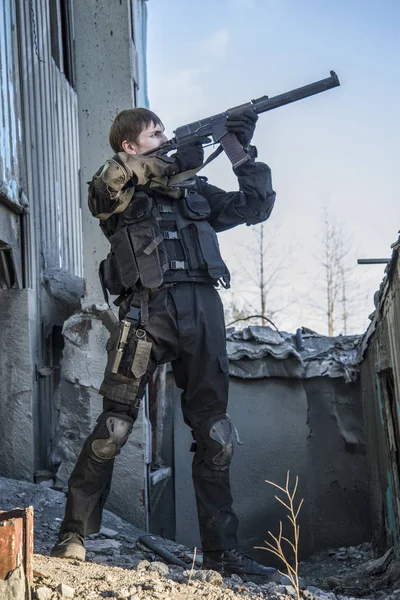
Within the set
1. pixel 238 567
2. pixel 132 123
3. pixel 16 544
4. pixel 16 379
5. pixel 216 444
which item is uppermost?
pixel 132 123

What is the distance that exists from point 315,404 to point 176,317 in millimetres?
3481

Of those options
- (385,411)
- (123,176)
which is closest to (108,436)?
(123,176)

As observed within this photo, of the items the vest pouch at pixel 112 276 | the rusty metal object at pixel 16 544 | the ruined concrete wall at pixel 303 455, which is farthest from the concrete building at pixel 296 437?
the rusty metal object at pixel 16 544

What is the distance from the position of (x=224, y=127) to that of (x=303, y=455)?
3668mm

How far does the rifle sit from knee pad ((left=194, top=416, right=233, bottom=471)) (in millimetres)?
1216

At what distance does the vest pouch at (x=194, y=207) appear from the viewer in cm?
358

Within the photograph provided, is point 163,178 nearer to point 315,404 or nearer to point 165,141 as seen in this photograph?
point 165,141

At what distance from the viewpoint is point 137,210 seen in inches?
139

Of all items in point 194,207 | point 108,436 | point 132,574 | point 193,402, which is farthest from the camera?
point 194,207

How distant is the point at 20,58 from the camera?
5.00 meters

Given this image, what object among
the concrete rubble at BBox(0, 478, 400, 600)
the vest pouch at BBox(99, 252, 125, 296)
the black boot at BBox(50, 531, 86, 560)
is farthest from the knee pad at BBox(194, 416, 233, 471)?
the vest pouch at BBox(99, 252, 125, 296)

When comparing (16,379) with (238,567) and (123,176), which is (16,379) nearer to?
(123,176)

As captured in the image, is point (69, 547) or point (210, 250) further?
point (210, 250)

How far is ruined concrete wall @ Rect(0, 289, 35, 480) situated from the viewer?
4.71 m
